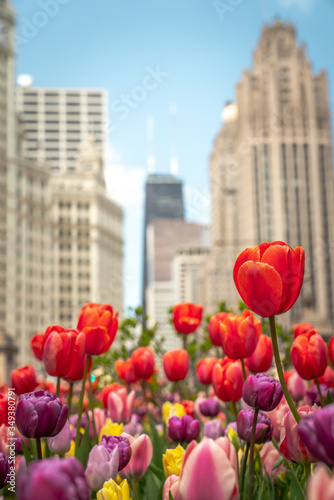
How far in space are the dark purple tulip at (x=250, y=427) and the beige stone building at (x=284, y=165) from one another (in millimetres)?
85652

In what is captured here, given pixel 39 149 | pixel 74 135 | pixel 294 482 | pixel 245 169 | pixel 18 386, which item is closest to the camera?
pixel 294 482

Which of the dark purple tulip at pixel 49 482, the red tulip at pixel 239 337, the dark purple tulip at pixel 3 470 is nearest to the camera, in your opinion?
the dark purple tulip at pixel 49 482

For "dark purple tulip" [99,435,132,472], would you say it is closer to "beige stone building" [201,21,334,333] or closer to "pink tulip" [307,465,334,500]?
"pink tulip" [307,465,334,500]

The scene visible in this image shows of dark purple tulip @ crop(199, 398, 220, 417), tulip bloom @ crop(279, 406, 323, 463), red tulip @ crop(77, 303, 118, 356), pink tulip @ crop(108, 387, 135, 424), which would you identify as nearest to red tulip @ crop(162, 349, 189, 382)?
dark purple tulip @ crop(199, 398, 220, 417)

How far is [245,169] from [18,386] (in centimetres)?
9841

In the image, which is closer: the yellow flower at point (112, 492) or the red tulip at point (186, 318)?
the yellow flower at point (112, 492)

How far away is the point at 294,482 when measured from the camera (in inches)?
60.3

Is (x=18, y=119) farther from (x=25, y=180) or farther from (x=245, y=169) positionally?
(x=245, y=169)

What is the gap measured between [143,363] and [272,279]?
1596 mm

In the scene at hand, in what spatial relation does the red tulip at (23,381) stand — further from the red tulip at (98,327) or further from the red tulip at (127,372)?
the red tulip at (127,372)

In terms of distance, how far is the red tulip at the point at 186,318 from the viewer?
10.4 feet

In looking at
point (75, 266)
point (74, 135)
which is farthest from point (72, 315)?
point (74, 135)

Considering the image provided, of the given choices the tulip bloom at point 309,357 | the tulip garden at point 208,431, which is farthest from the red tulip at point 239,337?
the tulip bloom at point 309,357

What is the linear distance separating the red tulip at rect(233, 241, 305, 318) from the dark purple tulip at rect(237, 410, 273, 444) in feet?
1.27
